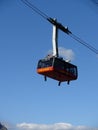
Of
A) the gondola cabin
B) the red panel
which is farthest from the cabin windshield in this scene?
the red panel

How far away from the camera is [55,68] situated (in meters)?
53.8

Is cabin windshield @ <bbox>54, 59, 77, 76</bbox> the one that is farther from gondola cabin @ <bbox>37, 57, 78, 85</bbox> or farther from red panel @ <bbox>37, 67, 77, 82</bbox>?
red panel @ <bbox>37, 67, 77, 82</bbox>

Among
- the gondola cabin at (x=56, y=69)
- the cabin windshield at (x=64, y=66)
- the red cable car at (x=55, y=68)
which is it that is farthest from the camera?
the cabin windshield at (x=64, y=66)

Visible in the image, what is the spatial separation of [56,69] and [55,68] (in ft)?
1.07

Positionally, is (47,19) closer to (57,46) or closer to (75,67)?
(57,46)

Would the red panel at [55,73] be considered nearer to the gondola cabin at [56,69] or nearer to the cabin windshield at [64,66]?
the gondola cabin at [56,69]

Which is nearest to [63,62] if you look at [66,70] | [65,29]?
[66,70]

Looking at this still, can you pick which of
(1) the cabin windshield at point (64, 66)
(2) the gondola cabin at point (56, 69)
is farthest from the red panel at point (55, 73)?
(1) the cabin windshield at point (64, 66)

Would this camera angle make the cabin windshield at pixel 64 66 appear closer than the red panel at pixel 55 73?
No

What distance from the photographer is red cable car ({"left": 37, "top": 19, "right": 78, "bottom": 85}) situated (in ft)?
175

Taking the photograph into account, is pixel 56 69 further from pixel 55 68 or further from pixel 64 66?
pixel 64 66

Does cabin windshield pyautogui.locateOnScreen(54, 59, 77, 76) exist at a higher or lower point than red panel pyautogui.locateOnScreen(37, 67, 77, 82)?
higher

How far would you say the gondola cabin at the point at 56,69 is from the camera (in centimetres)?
5366

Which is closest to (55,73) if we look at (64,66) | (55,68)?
(55,68)
